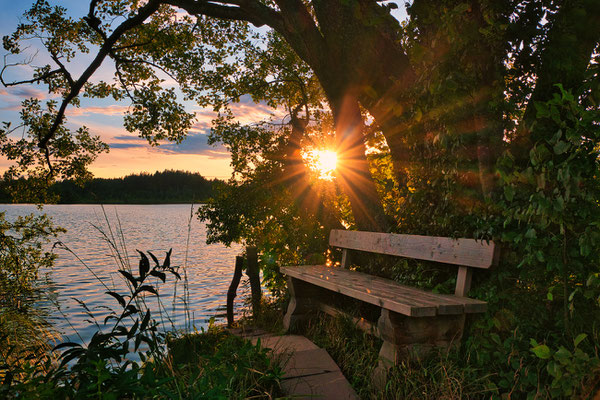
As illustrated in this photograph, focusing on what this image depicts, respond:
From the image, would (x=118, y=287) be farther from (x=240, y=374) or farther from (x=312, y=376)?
(x=240, y=374)

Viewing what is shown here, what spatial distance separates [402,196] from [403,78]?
1.23 meters

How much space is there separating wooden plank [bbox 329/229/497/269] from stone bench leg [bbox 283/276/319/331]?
0.69 meters

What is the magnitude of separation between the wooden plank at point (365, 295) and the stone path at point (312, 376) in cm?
61

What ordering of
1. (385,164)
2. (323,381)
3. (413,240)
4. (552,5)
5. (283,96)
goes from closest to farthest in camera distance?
(552,5)
(323,381)
(413,240)
(385,164)
(283,96)

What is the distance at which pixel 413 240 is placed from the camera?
4074 millimetres

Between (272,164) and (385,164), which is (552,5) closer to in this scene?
(385,164)

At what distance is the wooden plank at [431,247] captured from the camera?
3301 mm

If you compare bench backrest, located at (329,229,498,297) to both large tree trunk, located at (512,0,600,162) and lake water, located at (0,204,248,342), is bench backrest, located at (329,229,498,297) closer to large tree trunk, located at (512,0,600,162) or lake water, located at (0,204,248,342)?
large tree trunk, located at (512,0,600,162)

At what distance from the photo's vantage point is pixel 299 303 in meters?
5.06

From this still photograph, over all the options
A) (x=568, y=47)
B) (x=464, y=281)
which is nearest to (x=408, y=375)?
(x=464, y=281)

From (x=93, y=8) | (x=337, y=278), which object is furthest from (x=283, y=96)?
(x=337, y=278)

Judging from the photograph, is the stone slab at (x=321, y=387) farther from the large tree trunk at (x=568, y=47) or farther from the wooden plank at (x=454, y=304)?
the large tree trunk at (x=568, y=47)

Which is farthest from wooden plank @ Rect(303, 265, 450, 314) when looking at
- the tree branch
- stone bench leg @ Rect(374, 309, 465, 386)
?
the tree branch

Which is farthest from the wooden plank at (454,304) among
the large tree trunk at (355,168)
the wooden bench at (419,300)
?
the large tree trunk at (355,168)
